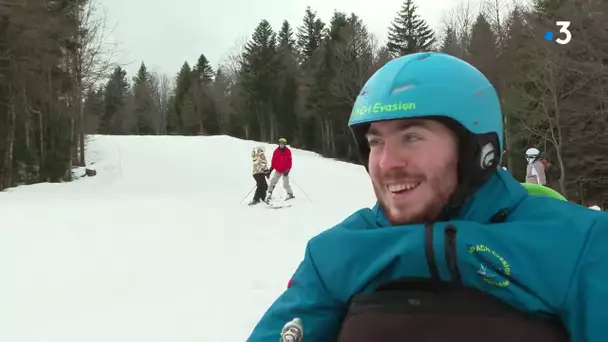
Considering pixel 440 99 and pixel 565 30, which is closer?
pixel 440 99

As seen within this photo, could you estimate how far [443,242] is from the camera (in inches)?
57.8

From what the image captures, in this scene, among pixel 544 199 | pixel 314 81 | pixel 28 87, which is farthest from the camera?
pixel 314 81

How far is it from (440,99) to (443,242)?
418mm

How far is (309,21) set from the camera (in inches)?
2509

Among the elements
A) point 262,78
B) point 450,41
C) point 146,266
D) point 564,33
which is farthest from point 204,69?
point 146,266

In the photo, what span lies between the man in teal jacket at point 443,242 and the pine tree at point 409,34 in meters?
52.2

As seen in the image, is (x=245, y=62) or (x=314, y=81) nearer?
(x=314, y=81)

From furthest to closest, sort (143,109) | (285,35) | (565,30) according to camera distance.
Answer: (143,109), (285,35), (565,30)

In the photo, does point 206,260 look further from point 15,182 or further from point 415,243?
point 15,182

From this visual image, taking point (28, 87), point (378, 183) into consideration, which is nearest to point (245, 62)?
point (28, 87)

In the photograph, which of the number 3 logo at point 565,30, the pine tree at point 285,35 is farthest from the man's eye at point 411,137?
the pine tree at point 285,35

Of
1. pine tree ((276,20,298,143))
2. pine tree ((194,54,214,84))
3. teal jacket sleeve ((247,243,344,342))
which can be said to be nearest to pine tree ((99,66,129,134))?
pine tree ((194,54,214,84))

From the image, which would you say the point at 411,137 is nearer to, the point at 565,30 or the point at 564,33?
the point at 565,30

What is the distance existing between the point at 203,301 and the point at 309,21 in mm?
60494
